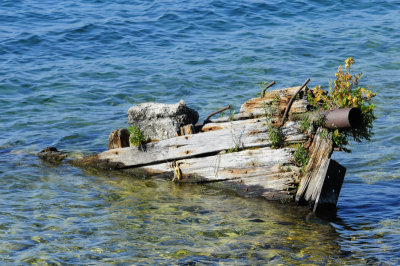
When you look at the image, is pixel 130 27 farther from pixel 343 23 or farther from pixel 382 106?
pixel 382 106

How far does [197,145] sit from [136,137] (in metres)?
1.28

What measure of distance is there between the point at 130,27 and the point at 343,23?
30.1ft

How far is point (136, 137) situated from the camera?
10297mm

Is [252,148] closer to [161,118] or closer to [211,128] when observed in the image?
[211,128]

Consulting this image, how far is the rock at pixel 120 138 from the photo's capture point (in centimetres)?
1070

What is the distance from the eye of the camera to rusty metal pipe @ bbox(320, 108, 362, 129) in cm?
812

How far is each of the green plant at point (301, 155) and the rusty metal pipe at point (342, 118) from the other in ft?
1.73

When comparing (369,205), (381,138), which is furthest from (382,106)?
(369,205)

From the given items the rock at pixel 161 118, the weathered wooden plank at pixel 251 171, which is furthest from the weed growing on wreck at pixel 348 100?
the rock at pixel 161 118

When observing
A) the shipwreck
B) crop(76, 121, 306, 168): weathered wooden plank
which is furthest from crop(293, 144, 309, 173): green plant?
crop(76, 121, 306, 168): weathered wooden plank

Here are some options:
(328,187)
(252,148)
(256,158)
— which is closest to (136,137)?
Result: (252,148)

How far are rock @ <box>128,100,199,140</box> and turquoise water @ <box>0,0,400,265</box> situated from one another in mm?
908

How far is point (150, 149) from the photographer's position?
10273 millimetres

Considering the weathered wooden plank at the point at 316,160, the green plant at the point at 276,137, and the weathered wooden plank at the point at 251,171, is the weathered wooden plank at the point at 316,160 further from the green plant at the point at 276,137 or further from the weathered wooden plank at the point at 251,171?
the green plant at the point at 276,137
